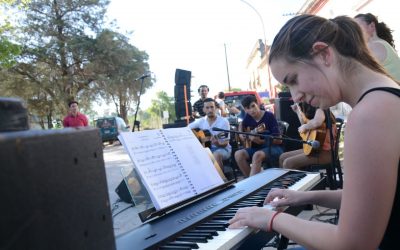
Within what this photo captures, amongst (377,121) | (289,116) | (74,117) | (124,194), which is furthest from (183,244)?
(74,117)

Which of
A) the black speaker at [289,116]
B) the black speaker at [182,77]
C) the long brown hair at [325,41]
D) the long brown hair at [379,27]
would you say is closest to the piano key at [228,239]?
the long brown hair at [325,41]

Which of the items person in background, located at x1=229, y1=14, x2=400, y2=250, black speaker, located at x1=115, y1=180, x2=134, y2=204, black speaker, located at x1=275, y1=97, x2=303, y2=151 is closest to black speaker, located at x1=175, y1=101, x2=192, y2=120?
black speaker, located at x1=275, y1=97, x2=303, y2=151

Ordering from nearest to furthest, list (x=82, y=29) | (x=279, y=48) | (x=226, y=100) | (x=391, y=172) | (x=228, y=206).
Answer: (x=391, y=172), (x=279, y=48), (x=228, y=206), (x=226, y=100), (x=82, y=29)

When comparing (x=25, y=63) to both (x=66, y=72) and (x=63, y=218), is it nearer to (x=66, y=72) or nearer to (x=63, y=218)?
(x=66, y=72)

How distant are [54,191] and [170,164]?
1055 mm

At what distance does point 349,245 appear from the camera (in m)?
1.05

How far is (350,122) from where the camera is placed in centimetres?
105

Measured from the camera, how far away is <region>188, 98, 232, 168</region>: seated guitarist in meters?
5.63

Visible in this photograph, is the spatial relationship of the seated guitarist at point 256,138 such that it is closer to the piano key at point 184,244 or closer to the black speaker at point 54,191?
the piano key at point 184,244

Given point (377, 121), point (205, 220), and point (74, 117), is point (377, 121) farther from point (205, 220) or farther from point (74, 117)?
point (74, 117)

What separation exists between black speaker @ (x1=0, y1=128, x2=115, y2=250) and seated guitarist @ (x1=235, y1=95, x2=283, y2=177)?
4.39 metres

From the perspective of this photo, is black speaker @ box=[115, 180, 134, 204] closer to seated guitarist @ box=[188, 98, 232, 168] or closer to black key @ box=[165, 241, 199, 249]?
black key @ box=[165, 241, 199, 249]

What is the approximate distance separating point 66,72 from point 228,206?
25979 mm

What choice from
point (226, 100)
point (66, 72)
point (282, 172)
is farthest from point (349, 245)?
point (66, 72)
